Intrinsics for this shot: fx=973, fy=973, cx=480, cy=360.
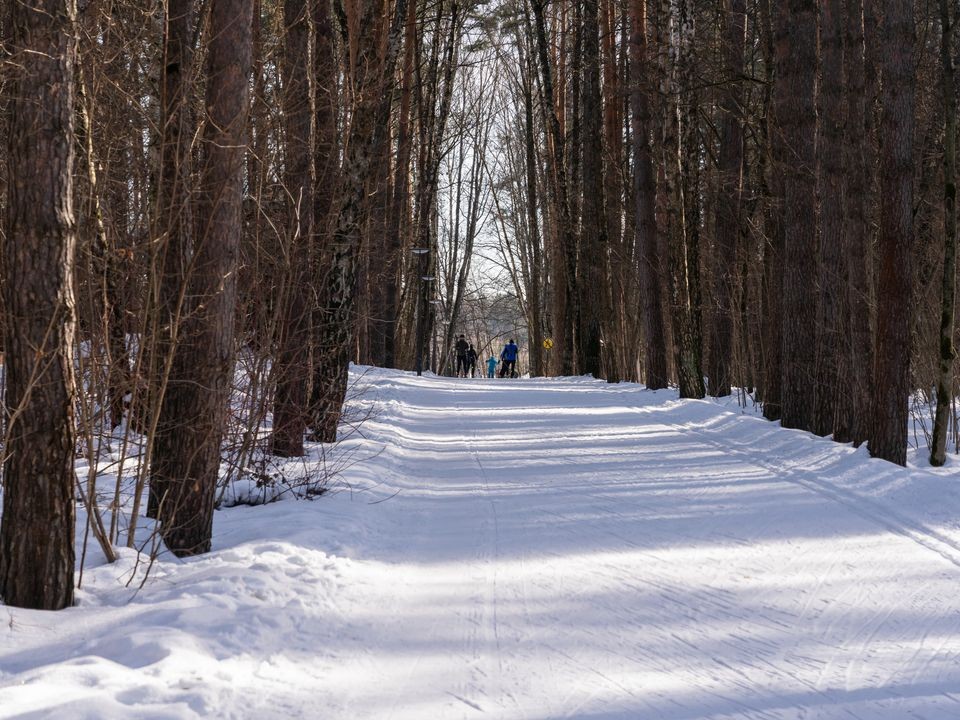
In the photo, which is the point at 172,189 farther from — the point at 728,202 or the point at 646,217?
the point at 728,202

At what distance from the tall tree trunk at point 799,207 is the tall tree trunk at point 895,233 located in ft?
9.11

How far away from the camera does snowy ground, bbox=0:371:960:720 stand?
4.21m

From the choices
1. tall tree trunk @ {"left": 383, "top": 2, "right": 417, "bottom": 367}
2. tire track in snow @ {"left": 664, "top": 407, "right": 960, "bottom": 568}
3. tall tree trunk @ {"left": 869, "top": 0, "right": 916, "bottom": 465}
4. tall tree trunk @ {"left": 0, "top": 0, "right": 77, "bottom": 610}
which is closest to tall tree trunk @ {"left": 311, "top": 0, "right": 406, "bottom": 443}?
tire track in snow @ {"left": 664, "top": 407, "right": 960, "bottom": 568}

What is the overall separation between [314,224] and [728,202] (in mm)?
13599

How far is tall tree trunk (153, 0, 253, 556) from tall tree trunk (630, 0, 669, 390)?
16226 mm

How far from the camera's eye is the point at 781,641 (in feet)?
16.4

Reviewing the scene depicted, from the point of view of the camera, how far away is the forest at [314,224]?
200 inches

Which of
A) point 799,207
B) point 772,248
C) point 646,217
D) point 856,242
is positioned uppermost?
point 646,217

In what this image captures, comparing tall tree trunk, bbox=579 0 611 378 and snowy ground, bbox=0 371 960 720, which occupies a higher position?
tall tree trunk, bbox=579 0 611 378

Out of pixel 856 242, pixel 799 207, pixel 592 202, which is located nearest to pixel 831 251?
pixel 856 242

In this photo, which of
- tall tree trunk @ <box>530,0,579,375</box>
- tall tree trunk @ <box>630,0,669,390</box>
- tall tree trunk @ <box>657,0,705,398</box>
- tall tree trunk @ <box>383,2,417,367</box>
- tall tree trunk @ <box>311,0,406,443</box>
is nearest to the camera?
tall tree trunk @ <box>311,0,406,443</box>

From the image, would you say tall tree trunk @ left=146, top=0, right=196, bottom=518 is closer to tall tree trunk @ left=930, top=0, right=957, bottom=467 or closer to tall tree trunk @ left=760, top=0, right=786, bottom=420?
tall tree trunk @ left=930, top=0, right=957, bottom=467

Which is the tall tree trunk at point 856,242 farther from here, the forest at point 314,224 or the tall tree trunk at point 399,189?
the tall tree trunk at point 399,189

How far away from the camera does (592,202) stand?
95.9ft
